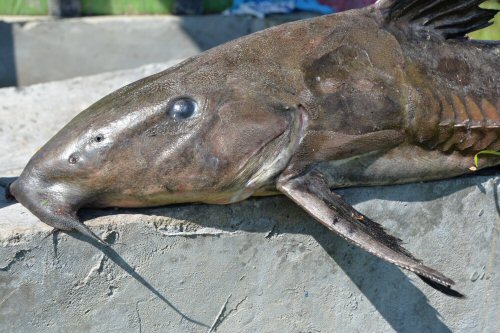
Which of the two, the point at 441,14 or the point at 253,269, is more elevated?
the point at 441,14

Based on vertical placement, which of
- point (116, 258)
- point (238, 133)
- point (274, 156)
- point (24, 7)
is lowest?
point (24, 7)

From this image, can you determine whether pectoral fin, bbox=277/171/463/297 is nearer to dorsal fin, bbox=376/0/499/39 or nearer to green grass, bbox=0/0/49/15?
dorsal fin, bbox=376/0/499/39

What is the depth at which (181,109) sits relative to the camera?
10.0ft

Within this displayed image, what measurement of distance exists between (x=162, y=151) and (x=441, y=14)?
1582mm

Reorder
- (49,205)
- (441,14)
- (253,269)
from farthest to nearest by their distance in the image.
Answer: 1. (441,14)
2. (253,269)
3. (49,205)

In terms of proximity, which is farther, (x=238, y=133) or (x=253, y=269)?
(x=253, y=269)

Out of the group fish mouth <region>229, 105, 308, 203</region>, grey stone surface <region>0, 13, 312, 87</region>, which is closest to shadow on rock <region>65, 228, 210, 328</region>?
fish mouth <region>229, 105, 308, 203</region>

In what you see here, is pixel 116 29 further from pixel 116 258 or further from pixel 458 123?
pixel 116 258

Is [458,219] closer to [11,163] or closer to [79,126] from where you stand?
[79,126]

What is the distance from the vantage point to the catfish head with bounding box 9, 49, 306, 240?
Result: 300 cm

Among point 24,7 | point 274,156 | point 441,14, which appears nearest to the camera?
point 274,156

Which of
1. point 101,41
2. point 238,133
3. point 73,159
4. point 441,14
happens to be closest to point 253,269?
point 238,133

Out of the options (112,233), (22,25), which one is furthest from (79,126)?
(22,25)

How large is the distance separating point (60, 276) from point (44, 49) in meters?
4.80
